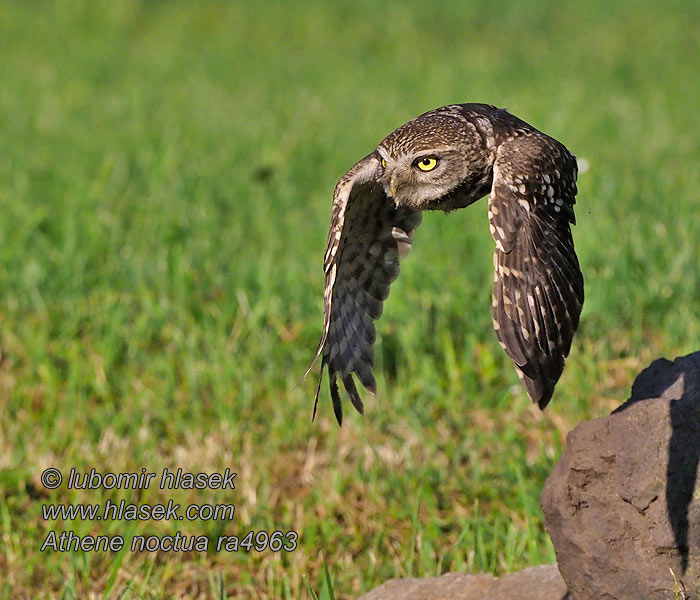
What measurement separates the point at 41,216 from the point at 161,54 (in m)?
7.80

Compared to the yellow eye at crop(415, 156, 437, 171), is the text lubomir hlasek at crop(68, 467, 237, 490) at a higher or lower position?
lower

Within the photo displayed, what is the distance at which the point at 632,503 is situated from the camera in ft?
10.8

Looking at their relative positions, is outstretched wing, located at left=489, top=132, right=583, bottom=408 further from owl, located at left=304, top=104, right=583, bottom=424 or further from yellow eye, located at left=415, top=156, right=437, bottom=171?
yellow eye, located at left=415, top=156, right=437, bottom=171

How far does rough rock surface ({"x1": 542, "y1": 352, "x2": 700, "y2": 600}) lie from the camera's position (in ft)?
10.7

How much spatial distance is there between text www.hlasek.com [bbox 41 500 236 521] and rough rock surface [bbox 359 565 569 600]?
3.67 ft

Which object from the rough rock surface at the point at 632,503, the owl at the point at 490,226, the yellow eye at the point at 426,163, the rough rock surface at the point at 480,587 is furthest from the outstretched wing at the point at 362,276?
the rough rock surface at the point at 632,503

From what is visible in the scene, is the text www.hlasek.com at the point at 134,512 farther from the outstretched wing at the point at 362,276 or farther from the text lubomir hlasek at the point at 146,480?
the outstretched wing at the point at 362,276

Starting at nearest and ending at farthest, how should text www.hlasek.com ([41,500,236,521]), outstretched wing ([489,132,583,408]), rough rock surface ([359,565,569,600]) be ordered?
1. outstretched wing ([489,132,583,408])
2. rough rock surface ([359,565,569,600])
3. text www.hlasek.com ([41,500,236,521])

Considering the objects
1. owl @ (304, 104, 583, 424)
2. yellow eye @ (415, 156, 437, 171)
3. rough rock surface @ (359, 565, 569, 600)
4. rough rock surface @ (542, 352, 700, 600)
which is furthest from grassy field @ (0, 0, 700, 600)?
yellow eye @ (415, 156, 437, 171)

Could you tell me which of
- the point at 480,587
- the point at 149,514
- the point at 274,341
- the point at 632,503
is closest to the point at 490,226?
the point at 632,503

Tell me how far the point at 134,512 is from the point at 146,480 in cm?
20

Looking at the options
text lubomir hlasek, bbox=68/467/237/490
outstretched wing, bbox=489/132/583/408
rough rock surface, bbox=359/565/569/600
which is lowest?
rough rock surface, bbox=359/565/569/600

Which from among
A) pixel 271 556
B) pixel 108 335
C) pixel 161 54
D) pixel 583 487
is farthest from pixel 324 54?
pixel 583 487

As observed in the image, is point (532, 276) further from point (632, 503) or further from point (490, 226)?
point (632, 503)
